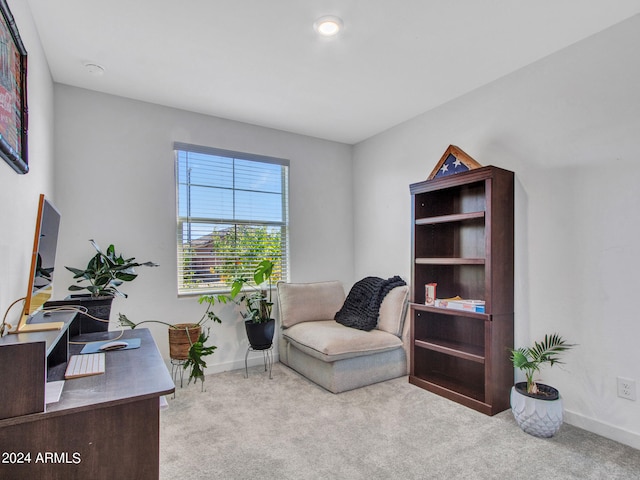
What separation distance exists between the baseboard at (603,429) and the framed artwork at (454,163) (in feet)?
5.86

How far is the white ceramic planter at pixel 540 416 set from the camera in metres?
2.17

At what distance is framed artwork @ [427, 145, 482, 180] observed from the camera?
2758 mm

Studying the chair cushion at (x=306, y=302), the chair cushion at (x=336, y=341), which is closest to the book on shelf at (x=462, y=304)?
the chair cushion at (x=336, y=341)

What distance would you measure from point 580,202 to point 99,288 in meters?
3.20

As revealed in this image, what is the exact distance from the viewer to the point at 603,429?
2.23 meters

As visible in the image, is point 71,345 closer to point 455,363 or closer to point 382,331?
point 382,331

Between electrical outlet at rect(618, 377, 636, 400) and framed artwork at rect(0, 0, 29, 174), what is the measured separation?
3.28m

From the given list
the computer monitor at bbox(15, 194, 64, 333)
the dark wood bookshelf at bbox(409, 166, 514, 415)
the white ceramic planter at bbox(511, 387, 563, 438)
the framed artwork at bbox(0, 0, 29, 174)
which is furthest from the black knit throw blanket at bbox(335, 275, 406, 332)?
the framed artwork at bbox(0, 0, 29, 174)

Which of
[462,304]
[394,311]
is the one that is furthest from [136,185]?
[462,304]

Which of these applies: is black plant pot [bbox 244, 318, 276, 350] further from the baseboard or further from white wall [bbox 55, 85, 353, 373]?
the baseboard

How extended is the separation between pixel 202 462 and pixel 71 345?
3.09ft

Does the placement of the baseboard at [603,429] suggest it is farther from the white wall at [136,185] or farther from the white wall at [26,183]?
the white wall at [26,183]

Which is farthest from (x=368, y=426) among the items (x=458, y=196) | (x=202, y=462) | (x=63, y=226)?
(x=63, y=226)

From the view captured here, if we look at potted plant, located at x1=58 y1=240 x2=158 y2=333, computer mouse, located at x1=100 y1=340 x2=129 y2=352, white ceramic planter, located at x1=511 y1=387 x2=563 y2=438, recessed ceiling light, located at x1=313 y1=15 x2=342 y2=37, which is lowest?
white ceramic planter, located at x1=511 y1=387 x2=563 y2=438
